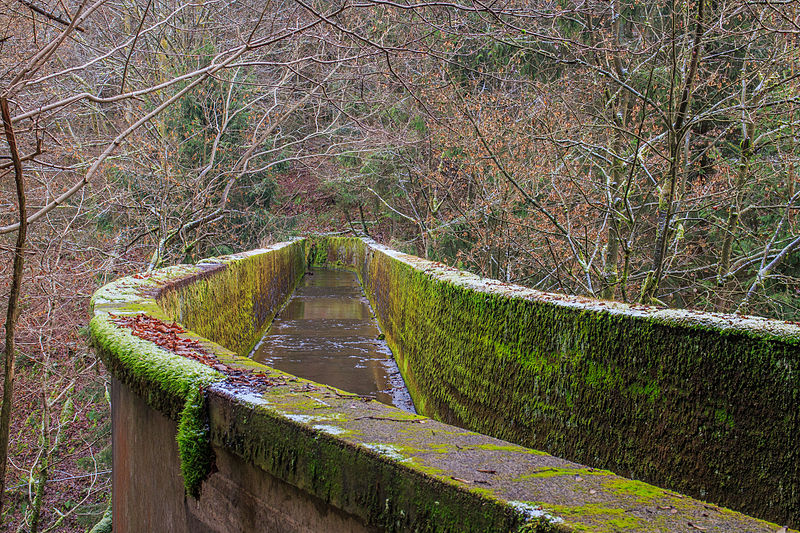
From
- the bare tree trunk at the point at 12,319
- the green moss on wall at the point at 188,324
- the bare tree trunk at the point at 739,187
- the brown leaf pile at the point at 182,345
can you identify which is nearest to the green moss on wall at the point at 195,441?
the green moss on wall at the point at 188,324

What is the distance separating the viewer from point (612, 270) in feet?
32.2

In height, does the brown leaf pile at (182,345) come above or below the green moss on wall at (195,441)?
above

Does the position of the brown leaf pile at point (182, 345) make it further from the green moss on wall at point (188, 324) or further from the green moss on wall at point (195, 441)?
the green moss on wall at point (195, 441)

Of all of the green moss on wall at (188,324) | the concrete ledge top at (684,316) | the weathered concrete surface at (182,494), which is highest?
the concrete ledge top at (684,316)

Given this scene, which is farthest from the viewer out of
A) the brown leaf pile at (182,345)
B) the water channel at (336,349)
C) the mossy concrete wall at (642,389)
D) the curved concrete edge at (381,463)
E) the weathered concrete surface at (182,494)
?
the water channel at (336,349)

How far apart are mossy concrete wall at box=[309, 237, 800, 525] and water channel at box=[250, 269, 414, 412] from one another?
217 centimetres

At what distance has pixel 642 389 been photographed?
3.87 metres

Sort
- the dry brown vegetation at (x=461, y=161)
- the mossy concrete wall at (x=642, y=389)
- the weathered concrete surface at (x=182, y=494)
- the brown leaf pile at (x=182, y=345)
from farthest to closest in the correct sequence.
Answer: the dry brown vegetation at (x=461, y=161)
the mossy concrete wall at (x=642, y=389)
the brown leaf pile at (x=182, y=345)
the weathered concrete surface at (x=182, y=494)

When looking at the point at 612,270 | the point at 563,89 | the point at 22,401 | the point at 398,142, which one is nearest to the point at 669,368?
the point at 612,270

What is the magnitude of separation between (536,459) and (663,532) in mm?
599

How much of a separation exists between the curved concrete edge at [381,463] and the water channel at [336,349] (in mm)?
4296

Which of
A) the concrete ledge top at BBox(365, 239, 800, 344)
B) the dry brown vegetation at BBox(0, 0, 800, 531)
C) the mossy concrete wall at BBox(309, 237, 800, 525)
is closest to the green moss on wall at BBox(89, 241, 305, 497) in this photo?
the dry brown vegetation at BBox(0, 0, 800, 531)

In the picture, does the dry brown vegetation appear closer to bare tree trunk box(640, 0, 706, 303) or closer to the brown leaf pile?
bare tree trunk box(640, 0, 706, 303)

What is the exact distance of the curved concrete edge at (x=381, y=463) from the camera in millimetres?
1626
